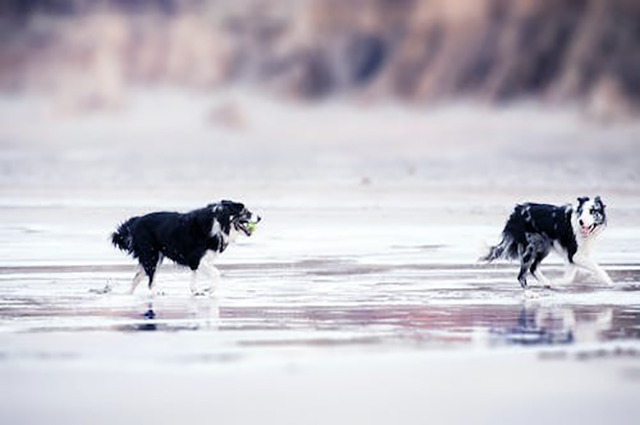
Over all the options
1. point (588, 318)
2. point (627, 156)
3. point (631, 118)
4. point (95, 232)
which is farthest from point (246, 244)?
point (631, 118)

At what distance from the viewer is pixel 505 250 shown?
1931 centimetres

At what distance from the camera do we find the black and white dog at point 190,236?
1861 centimetres

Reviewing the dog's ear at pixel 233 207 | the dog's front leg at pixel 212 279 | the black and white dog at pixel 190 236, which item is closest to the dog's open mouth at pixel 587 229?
the black and white dog at pixel 190 236

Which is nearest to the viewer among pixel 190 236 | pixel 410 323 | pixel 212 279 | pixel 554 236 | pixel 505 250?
pixel 410 323

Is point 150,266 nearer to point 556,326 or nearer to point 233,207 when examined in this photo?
point 233,207

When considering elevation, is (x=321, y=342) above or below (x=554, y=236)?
below

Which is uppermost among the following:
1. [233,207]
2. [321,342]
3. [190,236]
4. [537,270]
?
[233,207]

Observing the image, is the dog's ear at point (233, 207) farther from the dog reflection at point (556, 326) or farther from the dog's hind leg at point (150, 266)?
the dog reflection at point (556, 326)

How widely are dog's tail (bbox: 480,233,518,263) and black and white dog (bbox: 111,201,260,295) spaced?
2540mm

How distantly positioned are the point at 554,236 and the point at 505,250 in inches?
22.7

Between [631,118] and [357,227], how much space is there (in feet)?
231

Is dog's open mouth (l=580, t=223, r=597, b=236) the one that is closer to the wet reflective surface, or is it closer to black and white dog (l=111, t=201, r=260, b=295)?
the wet reflective surface

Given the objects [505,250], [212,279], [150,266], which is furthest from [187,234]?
[505,250]

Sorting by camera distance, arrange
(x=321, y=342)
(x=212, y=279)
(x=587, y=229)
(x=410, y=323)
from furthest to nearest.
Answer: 1. (x=587, y=229)
2. (x=212, y=279)
3. (x=410, y=323)
4. (x=321, y=342)
